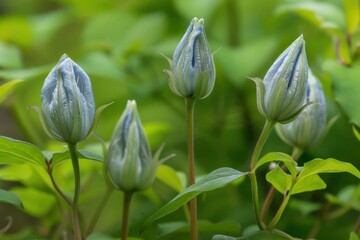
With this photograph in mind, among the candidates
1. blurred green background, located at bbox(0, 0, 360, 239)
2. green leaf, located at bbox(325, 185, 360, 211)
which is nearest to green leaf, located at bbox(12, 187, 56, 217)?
blurred green background, located at bbox(0, 0, 360, 239)

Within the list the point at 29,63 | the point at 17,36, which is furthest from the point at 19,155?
the point at 29,63

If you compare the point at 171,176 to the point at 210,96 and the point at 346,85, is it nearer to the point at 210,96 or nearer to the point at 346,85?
the point at 346,85

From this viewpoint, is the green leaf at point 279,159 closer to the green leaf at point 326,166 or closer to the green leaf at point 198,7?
the green leaf at point 326,166

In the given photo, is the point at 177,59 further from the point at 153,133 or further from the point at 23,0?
the point at 23,0

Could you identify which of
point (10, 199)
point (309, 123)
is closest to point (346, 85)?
point (309, 123)

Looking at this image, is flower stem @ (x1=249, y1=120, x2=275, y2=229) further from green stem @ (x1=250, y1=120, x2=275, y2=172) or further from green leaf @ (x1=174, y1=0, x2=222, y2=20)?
green leaf @ (x1=174, y1=0, x2=222, y2=20)

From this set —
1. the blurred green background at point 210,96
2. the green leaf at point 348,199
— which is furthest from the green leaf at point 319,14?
the green leaf at point 348,199
